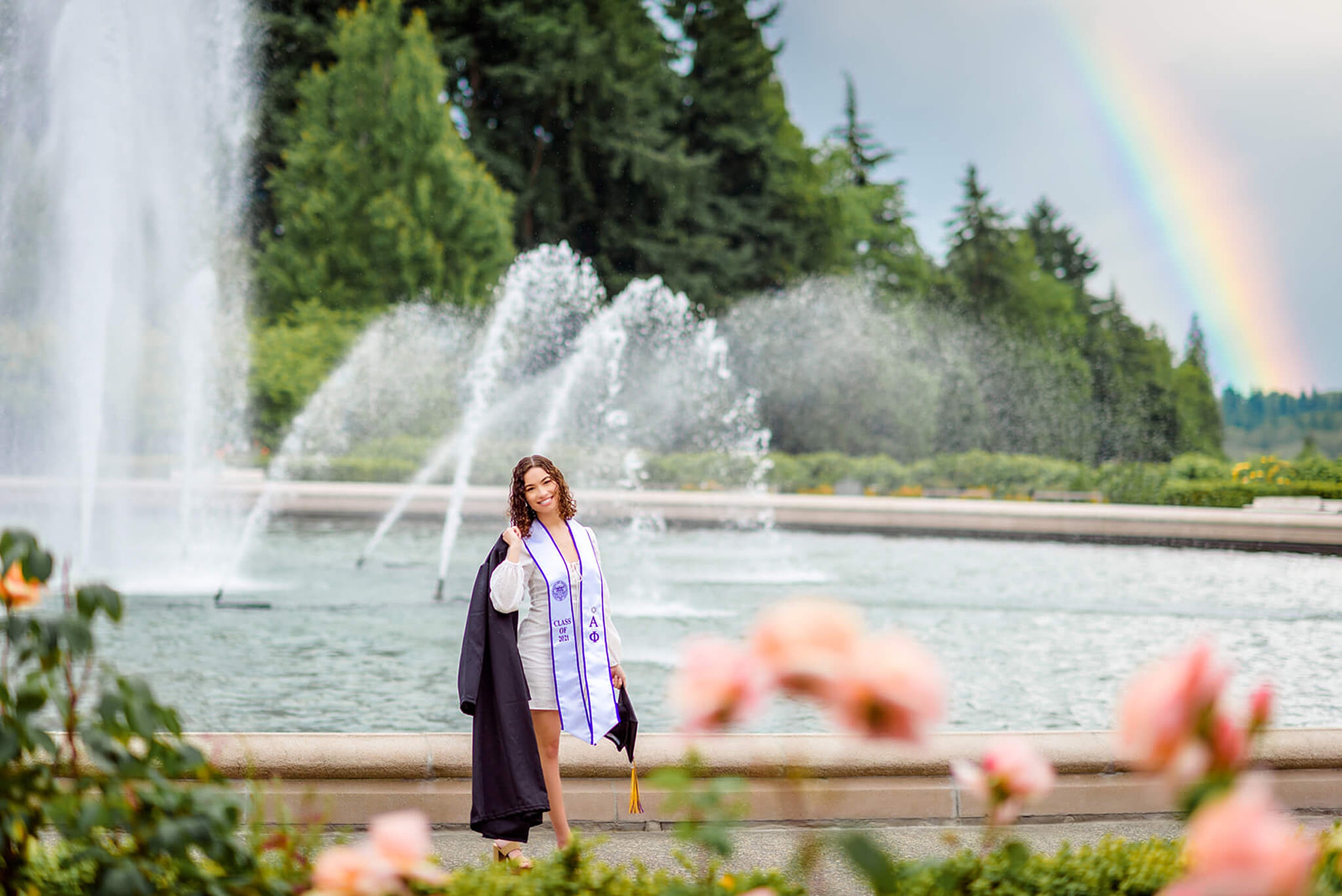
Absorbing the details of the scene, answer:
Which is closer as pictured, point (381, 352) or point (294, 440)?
point (294, 440)

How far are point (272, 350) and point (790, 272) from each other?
16.7 meters

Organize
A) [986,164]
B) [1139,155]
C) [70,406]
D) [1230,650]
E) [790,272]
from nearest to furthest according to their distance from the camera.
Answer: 1. [1230,650]
2. [70,406]
3. [790,272]
4. [1139,155]
5. [986,164]

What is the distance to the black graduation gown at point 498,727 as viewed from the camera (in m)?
3.99

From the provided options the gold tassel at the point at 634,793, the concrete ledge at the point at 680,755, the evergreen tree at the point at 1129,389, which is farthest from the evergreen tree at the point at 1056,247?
the gold tassel at the point at 634,793

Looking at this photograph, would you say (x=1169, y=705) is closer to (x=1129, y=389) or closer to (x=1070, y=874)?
(x=1070, y=874)

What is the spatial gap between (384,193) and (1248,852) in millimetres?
30097

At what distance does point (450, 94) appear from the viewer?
123ft

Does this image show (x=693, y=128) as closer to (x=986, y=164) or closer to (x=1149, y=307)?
(x=986, y=164)

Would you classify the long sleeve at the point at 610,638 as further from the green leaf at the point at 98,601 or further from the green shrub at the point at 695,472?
the green shrub at the point at 695,472

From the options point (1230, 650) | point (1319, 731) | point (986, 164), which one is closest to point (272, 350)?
point (1230, 650)

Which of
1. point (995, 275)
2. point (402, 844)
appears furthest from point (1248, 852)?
point (995, 275)

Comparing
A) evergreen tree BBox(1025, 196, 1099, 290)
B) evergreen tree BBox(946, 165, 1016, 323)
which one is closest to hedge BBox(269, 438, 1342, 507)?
evergreen tree BBox(946, 165, 1016, 323)

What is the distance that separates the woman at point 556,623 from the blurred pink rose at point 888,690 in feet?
9.29

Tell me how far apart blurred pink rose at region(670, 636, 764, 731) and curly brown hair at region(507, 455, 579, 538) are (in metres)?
2.83
